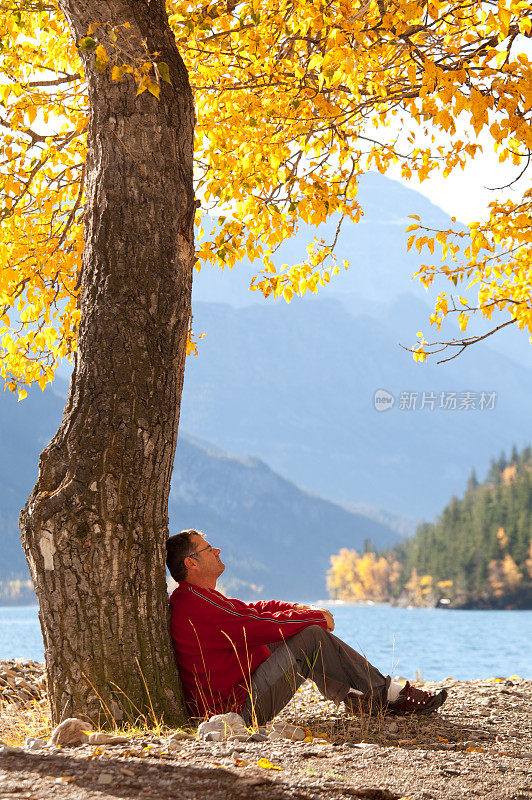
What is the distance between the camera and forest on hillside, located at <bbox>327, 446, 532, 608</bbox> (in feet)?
308

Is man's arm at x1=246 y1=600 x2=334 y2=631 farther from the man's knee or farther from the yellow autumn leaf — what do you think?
the yellow autumn leaf

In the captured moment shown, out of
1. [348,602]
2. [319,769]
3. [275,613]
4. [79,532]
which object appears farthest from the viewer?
[348,602]

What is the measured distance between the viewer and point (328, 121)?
307 inches

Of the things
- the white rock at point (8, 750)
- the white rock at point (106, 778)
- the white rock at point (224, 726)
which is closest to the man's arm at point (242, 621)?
the white rock at point (224, 726)

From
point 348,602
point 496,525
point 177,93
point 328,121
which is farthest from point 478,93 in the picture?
point 348,602

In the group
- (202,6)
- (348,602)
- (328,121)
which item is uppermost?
(202,6)

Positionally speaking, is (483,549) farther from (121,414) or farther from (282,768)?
(282,768)

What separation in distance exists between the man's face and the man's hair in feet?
0.09

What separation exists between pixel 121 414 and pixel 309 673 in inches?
76.9

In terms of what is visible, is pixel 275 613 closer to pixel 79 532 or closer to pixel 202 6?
pixel 79 532

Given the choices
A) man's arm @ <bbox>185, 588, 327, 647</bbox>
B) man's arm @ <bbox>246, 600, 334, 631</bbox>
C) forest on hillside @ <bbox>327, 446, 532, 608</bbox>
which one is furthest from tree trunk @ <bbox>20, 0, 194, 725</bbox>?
forest on hillside @ <bbox>327, 446, 532, 608</bbox>

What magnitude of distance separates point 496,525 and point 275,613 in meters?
95.3

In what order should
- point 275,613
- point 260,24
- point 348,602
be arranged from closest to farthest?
point 275,613, point 260,24, point 348,602

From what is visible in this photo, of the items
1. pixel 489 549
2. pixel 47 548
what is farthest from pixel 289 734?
pixel 489 549
